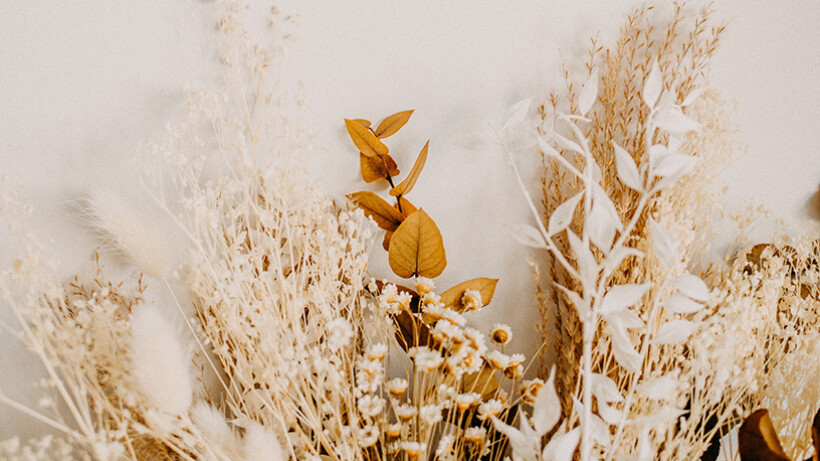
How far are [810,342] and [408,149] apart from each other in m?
0.81

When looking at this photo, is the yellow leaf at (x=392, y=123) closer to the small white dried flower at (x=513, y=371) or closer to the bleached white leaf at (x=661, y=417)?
the small white dried flower at (x=513, y=371)

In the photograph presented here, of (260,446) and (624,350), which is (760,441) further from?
(260,446)

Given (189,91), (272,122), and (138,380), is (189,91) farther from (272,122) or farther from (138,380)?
(138,380)

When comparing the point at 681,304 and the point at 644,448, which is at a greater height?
the point at 681,304

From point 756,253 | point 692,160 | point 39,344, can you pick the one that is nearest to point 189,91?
point 39,344

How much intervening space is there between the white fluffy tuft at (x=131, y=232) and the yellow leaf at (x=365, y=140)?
384 millimetres

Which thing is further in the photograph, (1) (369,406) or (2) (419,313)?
(2) (419,313)

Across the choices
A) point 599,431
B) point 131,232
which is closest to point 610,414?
point 599,431

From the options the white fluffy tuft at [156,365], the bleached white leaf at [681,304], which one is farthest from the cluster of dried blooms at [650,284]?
the white fluffy tuft at [156,365]

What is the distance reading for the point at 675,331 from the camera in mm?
716

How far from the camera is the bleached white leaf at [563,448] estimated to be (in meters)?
0.73

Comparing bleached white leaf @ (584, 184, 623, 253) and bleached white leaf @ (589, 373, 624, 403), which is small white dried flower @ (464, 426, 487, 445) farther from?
bleached white leaf @ (584, 184, 623, 253)

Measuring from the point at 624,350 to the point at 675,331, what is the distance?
76 mm

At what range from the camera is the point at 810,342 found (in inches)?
35.5
